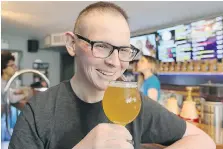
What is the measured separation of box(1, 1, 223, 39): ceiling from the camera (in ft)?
8.79

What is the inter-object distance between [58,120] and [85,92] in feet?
0.34

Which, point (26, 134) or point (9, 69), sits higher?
point (9, 69)

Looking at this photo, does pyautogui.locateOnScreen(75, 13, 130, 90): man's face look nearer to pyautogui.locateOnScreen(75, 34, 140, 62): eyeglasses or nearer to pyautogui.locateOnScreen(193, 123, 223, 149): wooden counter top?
pyautogui.locateOnScreen(75, 34, 140, 62): eyeglasses

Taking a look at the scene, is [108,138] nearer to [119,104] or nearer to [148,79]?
[119,104]

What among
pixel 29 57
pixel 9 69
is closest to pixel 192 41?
pixel 9 69

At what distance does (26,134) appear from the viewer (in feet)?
2.26

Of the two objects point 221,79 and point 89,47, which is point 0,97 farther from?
point 221,79

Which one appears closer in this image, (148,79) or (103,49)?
(103,49)

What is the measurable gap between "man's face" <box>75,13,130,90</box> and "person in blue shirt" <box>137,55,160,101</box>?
1793 millimetres

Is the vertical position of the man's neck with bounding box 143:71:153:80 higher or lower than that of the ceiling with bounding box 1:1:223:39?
lower

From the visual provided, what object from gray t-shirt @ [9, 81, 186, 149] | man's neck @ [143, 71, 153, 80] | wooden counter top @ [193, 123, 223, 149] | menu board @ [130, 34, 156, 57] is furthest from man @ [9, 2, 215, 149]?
menu board @ [130, 34, 156, 57]

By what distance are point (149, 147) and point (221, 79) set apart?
6.84 feet

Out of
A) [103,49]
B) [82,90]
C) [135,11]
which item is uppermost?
[135,11]

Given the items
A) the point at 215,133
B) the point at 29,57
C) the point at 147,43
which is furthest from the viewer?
the point at 29,57
